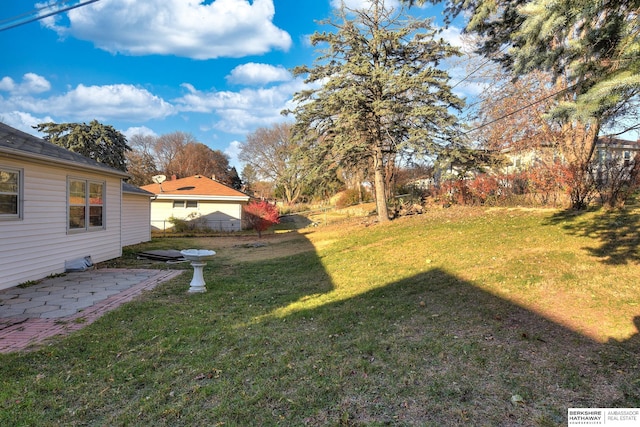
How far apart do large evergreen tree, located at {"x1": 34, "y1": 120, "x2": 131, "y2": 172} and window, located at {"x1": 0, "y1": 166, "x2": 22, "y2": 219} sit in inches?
1014

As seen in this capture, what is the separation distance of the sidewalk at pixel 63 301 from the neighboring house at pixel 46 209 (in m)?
0.50

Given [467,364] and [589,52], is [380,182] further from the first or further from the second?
[467,364]

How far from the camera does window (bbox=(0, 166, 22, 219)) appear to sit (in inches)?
252

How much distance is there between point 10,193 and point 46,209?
2.99 feet

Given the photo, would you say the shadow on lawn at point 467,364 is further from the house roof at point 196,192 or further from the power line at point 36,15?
the house roof at point 196,192

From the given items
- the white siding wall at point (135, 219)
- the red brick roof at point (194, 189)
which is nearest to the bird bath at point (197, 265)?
the white siding wall at point (135, 219)

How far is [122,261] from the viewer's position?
10031 millimetres

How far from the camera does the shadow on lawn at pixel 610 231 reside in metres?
5.46

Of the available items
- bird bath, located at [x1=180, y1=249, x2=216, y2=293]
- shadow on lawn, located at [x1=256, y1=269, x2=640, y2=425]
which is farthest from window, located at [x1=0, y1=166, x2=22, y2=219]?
shadow on lawn, located at [x1=256, y1=269, x2=640, y2=425]

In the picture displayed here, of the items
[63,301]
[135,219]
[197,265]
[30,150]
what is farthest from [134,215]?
[197,265]

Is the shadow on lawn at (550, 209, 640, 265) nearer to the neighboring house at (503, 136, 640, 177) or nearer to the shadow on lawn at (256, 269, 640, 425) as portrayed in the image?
the neighboring house at (503, 136, 640, 177)

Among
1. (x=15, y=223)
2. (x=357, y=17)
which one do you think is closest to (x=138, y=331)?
(x=15, y=223)

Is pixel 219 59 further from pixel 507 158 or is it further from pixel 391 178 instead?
pixel 507 158

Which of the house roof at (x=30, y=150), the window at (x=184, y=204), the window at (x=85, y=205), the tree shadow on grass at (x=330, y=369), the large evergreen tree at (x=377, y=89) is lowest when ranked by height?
the tree shadow on grass at (x=330, y=369)
